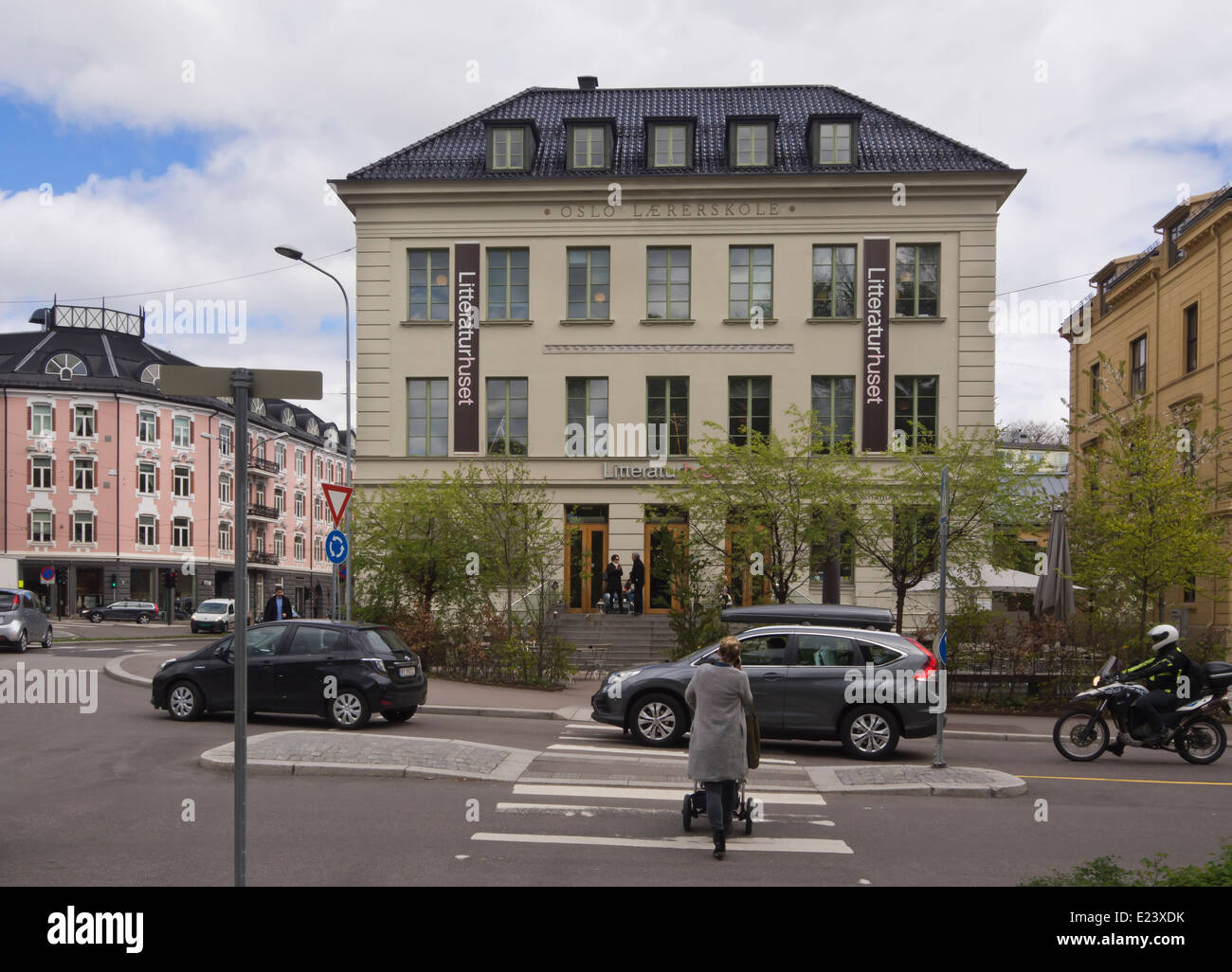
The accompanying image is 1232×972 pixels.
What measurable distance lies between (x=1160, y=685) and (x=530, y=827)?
9417 millimetres

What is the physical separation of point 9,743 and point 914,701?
1142 centimetres

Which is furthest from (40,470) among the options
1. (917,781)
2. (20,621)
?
(917,781)

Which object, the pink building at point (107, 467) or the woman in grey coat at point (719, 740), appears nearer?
the woman in grey coat at point (719, 740)

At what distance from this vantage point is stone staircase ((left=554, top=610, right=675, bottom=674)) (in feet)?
91.4

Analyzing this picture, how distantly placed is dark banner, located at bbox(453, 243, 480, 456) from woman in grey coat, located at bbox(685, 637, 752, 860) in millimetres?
26496

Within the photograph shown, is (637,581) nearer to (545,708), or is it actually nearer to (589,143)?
(545,708)

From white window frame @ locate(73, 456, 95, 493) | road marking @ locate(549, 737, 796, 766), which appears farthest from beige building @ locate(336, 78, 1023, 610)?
white window frame @ locate(73, 456, 95, 493)

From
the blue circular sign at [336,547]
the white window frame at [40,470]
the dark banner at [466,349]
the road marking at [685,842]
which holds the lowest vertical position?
the road marking at [685,842]

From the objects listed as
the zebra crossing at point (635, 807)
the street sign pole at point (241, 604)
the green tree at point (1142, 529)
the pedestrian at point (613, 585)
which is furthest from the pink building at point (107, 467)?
the street sign pole at point (241, 604)

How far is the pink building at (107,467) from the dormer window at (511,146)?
123 feet

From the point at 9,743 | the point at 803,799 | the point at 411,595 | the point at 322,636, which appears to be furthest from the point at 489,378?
the point at 803,799

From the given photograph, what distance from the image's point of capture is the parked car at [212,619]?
5172cm

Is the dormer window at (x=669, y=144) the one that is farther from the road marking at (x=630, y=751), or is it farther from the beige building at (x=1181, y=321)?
the road marking at (x=630, y=751)

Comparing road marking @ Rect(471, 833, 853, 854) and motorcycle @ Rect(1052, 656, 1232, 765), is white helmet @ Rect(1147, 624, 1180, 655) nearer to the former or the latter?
motorcycle @ Rect(1052, 656, 1232, 765)
